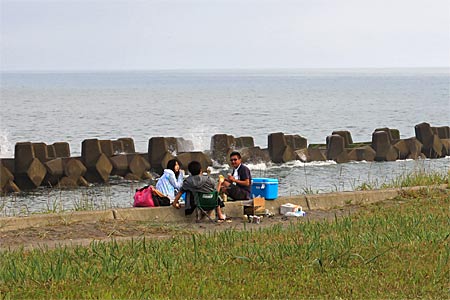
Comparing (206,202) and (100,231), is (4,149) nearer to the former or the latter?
(206,202)

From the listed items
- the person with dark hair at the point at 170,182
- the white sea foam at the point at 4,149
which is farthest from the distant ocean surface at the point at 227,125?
the person with dark hair at the point at 170,182

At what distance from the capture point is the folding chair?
1416 centimetres

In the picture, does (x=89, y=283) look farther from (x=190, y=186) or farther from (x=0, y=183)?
(x=0, y=183)

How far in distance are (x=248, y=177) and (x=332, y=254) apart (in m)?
5.58

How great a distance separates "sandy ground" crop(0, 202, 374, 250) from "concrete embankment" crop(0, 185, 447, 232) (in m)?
0.25

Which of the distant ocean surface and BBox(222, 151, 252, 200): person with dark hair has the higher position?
BBox(222, 151, 252, 200): person with dark hair

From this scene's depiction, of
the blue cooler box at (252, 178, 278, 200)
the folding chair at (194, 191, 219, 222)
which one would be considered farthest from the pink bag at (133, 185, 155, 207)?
the blue cooler box at (252, 178, 278, 200)

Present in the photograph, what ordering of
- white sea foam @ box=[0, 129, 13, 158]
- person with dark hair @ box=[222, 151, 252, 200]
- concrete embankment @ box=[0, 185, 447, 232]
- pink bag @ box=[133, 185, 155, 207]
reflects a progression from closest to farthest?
concrete embankment @ box=[0, 185, 447, 232], pink bag @ box=[133, 185, 155, 207], person with dark hair @ box=[222, 151, 252, 200], white sea foam @ box=[0, 129, 13, 158]

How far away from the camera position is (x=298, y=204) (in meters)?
→ 15.2

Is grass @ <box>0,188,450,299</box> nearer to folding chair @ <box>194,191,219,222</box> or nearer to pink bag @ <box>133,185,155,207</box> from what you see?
folding chair @ <box>194,191,219,222</box>

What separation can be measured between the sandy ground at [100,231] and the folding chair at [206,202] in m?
0.15

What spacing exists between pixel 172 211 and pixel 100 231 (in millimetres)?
1903

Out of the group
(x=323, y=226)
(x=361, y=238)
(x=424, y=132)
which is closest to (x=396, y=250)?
(x=361, y=238)

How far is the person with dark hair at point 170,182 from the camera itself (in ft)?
50.4
